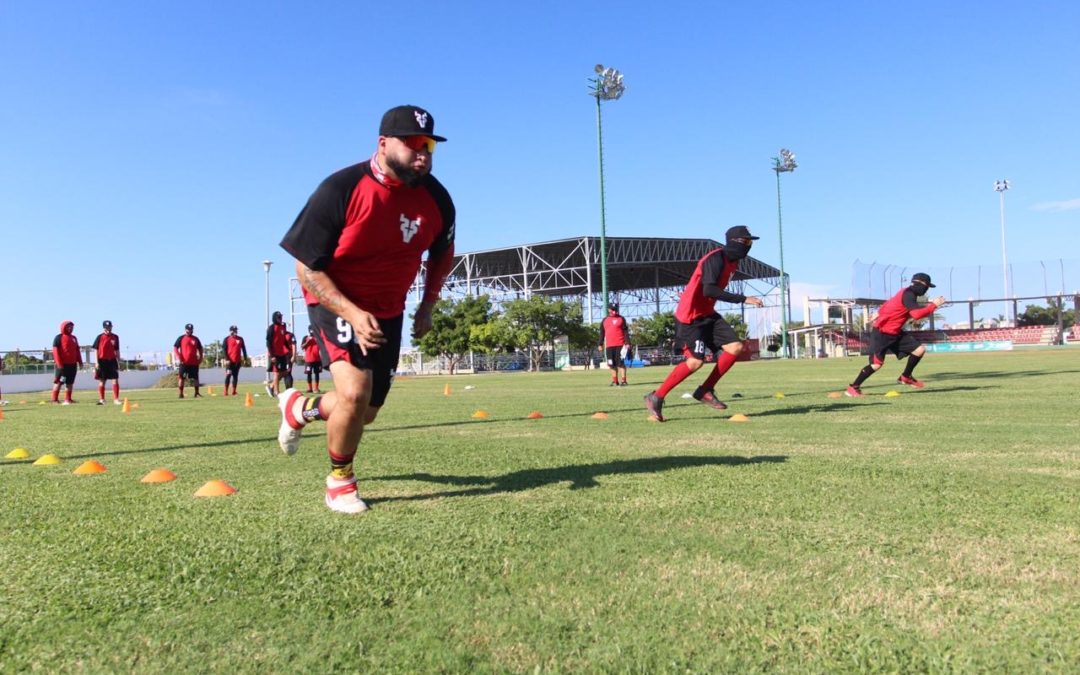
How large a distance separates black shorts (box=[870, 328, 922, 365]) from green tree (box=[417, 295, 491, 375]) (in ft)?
160

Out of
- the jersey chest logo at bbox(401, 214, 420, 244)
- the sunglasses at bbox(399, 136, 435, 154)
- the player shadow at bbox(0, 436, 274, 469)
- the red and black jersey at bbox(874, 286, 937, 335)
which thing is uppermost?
the sunglasses at bbox(399, 136, 435, 154)

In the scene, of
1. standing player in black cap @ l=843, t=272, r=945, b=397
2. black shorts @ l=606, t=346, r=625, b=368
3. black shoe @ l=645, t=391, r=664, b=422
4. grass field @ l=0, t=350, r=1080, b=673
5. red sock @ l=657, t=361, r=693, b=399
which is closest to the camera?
grass field @ l=0, t=350, r=1080, b=673

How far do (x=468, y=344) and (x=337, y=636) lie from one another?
Result: 58.7 meters

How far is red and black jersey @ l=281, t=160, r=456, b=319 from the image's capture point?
Answer: 377cm

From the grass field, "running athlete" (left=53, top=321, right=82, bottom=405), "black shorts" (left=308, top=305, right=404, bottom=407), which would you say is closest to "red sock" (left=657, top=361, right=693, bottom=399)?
the grass field

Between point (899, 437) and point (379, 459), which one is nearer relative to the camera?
point (379, 459)

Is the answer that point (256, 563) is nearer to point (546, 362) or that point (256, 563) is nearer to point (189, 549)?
point (189, 549)

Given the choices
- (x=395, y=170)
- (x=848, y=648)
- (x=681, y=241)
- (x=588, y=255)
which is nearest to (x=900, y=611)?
(x=848, y=648)

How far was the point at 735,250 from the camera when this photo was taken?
871 centimetres

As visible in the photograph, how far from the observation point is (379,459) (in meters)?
5.72

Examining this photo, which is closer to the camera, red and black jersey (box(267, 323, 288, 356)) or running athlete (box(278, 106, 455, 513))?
running athlete (box(278, 106, 455, 513))

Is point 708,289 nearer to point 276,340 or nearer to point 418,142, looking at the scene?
point 418,142

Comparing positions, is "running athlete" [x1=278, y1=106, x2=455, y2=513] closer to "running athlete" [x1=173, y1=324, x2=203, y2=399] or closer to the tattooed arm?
the tattooed arm

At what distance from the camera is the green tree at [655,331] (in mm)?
71312
